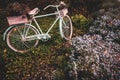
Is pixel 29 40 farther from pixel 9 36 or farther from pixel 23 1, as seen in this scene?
pixel 23 1

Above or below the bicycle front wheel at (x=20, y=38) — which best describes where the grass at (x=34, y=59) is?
below

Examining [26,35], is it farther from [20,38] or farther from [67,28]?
[67,28]

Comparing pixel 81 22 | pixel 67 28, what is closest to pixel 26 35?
pixel 67 28

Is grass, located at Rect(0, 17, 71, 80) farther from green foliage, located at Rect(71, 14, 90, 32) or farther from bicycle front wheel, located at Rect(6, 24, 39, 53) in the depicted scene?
green foliage, located at Rect(71, 14, 90, 32)

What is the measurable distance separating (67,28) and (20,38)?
5.00 ft

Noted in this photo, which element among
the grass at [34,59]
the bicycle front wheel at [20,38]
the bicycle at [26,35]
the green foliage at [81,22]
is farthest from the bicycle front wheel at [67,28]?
the bicycle front wheel at [20,38]

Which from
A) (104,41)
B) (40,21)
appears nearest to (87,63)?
(104,41)

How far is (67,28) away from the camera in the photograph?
344 inches

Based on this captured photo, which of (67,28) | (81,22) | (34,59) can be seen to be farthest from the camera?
(81,22)

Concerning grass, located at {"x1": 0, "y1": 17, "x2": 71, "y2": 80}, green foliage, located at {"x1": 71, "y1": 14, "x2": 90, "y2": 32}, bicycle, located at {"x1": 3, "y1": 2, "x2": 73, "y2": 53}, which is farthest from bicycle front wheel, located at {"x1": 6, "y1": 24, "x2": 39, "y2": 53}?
green foliage, located at {"x1": 71, "y1": 14, "x2": 90, "y2": 32}

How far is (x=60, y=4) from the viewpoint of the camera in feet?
27.3

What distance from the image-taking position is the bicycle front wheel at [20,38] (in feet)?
25.5

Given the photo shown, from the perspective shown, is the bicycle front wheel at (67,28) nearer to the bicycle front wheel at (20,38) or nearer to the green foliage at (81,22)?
the green foliage at (81,22)

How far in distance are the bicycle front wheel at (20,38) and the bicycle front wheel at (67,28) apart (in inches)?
35.7
